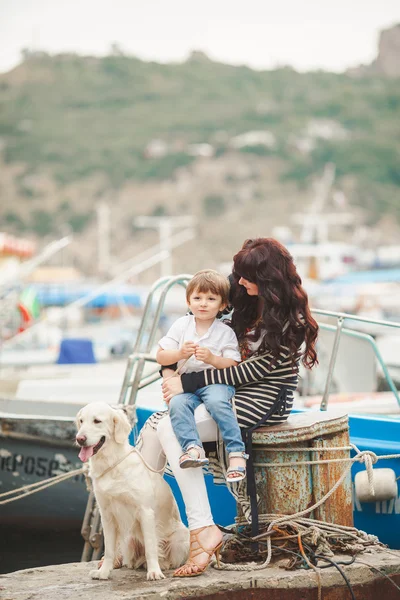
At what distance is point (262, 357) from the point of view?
178 inches

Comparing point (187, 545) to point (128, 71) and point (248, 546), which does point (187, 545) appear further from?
point (128, 71)

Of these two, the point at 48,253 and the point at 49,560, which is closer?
the point at 49,560

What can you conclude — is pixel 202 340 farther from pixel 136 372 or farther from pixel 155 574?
pixel 136 372

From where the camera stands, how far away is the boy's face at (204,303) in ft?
14.8

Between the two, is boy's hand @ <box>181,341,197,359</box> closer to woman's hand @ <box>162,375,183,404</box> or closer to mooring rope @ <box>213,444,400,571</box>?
woman's hand @ <box>162,375,183,404</box>

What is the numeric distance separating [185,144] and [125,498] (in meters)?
120

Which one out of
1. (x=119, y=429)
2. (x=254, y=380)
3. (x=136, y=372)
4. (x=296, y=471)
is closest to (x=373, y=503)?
(x=296, y=471)

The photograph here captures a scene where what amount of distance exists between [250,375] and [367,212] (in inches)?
3952

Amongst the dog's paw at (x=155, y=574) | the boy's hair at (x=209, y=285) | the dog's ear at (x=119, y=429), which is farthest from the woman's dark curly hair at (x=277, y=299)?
the dog's paw at (x=155, y=574)

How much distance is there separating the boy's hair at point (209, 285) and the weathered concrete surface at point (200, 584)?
4.39 ft

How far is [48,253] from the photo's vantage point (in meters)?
13.6

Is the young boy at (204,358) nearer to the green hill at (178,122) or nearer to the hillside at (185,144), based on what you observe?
the hillside at (185,144)

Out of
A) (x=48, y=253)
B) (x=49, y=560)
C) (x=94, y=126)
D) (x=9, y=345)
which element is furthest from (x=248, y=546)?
(x=94, y=126)

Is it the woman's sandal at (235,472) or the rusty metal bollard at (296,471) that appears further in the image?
the rusty metal bollard at (296,471)
